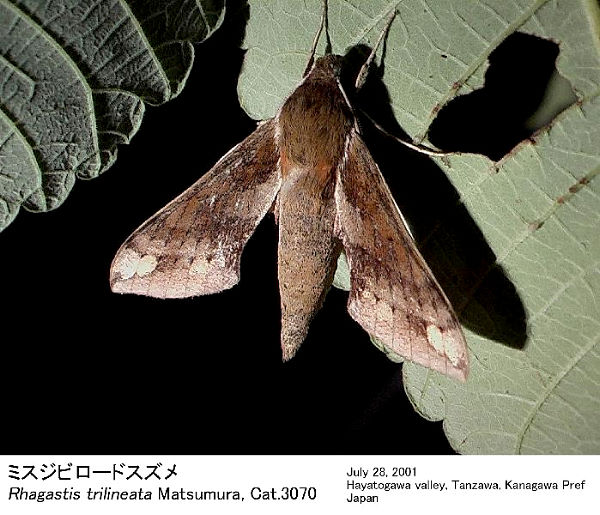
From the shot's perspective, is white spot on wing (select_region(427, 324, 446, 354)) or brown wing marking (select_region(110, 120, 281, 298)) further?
brown wing marking (select_region(110, 120, 281, 298))

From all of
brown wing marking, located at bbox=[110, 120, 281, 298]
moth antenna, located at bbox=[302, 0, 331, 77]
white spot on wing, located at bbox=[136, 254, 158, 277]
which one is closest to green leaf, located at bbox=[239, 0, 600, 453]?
moth antenna, located at bbox=[302, 0, 331, 77]

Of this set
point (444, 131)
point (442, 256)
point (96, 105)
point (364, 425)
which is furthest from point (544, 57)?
point (364, 425)

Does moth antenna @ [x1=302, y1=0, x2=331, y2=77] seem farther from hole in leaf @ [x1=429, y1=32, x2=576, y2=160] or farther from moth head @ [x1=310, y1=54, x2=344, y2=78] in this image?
hole in leaf @ [x1=429, y1=32, x2=576, y2=160]

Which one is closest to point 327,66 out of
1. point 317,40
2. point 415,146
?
point 317,40

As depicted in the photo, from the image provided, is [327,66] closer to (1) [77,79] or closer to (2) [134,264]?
(1) [77,79]

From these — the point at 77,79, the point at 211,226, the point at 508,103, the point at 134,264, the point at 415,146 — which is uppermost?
the point at 508,103

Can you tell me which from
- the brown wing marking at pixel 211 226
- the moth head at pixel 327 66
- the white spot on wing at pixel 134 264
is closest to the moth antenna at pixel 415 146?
the moth head at pixel 327 66

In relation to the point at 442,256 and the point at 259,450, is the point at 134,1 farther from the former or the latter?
the point at 259,450
